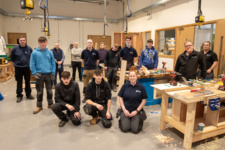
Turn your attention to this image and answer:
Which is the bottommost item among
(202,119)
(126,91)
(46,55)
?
(202,119)

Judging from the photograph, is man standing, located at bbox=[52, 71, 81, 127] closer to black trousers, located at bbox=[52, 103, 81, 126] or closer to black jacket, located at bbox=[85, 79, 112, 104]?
black trousers, located at bbox=[52, 103, 81, 126]

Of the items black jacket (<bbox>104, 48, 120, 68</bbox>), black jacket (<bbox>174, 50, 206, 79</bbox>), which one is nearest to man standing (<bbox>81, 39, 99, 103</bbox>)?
black jacket (<bbox>104, 48, 120, 68</bbox>)

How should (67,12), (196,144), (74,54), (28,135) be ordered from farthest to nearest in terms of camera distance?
(67,12)
(74,54)
(28,135)
(196,144)

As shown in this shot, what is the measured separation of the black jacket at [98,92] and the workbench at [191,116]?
2.98ft

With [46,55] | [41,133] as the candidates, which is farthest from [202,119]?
[46,55]

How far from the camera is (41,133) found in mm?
2449

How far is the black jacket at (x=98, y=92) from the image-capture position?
269cm

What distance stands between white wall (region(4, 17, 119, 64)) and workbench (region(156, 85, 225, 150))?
27.4 ft

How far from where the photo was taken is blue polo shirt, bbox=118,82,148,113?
249 centimetres

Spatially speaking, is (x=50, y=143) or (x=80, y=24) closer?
(x=50, y=143)

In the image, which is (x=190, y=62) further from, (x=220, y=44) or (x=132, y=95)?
(x=220, y=44)

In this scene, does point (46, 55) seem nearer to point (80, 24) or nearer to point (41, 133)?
point (41, 133)

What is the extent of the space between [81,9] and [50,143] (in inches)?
350

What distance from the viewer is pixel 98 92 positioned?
271 centimetres
